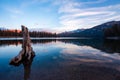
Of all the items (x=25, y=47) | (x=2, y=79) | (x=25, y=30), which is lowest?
(x=2, y=79)

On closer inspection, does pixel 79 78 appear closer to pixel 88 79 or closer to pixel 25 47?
pixel 88 79

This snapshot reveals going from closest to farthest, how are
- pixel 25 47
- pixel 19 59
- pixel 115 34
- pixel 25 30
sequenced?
pixel 19 59, pixel 25 47, pixel 25 30, pixel 115 34

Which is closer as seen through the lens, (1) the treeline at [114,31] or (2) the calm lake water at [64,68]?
(2) the calm lake water at [64,68]

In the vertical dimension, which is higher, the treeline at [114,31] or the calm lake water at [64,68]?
the treeline at [114,31]

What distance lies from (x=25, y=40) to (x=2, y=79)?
1685 cm

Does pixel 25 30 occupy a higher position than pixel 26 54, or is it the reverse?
pixel 25 30

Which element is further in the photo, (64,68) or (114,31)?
(114,31)

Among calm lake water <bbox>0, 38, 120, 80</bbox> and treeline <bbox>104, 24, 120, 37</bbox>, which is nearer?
calm lake water <bbox>0, 38, 120, 80</bbox>

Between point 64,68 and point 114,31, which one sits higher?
point 114,31

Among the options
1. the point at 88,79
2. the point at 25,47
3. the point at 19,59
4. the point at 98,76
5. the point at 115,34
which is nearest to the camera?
the point at 88,79

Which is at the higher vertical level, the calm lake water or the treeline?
the treeline

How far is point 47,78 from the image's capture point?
693 inches

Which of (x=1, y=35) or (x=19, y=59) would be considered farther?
(x=1, y=35)

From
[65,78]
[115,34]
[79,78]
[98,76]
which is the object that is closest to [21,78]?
[65,78]
